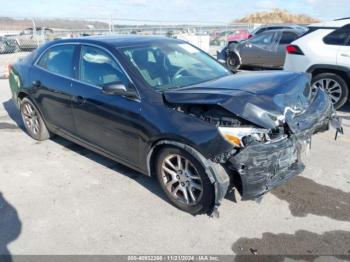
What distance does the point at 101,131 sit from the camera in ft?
13.0

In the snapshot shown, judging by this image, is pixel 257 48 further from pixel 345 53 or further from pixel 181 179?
pixel 181 179

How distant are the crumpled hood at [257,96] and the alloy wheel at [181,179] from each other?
604 mm

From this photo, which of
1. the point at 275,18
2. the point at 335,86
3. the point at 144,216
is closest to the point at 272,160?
the point at 144,216

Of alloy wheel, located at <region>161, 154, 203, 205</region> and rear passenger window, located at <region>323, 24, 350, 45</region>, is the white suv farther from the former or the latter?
alloy wheel, located at <region>161, 154, 203, 205</region>

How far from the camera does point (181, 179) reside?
333 cm

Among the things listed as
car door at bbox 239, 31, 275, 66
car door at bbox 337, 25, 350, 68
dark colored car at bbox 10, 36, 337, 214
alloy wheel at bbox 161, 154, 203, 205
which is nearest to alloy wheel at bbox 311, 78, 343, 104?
car door at bbox 337, 25, 350, 68

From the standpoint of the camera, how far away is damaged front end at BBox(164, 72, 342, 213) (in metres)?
2.90

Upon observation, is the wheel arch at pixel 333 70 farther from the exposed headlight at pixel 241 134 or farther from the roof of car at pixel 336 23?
the exposed headlight at pixel 241 134

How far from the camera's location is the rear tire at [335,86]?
6390 mm

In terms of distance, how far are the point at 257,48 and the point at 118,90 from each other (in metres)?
9.23

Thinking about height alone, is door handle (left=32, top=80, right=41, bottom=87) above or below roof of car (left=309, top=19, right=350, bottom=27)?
below

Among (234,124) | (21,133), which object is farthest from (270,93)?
(21,133)

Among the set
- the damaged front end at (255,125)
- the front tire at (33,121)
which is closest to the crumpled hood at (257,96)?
the damaged front end at (255,125)

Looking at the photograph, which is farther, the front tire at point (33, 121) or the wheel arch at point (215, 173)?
the front tire at point (33, 121)
